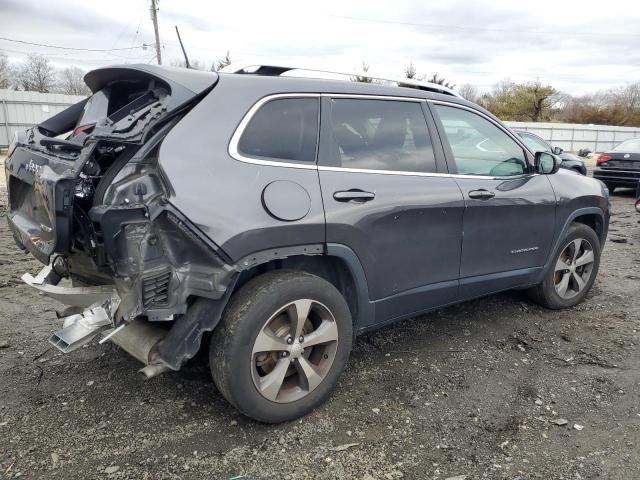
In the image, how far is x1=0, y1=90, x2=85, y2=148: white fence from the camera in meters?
21.8

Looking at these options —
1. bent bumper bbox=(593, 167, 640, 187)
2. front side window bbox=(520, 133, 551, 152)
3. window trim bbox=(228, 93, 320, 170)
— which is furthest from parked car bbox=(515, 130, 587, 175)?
window trim bbox=(228, 93, 320, 170)

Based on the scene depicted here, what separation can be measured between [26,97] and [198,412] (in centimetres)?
2388

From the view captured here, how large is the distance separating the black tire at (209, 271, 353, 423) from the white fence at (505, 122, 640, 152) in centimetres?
3263

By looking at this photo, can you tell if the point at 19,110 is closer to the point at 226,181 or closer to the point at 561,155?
the point at 561,155

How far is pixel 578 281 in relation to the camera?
4.71 metres

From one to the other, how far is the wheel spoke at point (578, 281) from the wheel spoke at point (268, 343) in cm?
311

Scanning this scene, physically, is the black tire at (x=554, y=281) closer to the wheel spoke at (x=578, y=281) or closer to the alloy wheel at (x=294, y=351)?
the wheel spoke at (x=578, y=281)

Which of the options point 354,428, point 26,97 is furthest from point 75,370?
point 26,97

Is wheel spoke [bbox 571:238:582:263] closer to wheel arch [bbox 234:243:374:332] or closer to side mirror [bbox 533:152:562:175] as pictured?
side mirror [bbox 533:152:562:175]

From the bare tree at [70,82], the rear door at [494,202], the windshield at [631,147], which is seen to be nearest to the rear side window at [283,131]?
the rear door at [494,202]

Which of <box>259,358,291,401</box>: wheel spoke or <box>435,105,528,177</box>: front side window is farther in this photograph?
<box>435,105,528,177</box>: front side window

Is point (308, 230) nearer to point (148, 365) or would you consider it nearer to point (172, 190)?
point (172, 190)

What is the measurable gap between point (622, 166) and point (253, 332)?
1290 centimetres

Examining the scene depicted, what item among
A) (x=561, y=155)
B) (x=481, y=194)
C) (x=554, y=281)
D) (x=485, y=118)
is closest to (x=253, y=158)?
(x=481, y=194)
